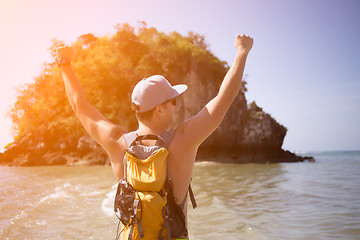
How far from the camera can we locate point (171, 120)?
2002 millimetres

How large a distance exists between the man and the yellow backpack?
0.07 metres

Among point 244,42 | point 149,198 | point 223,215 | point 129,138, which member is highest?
point 244,42

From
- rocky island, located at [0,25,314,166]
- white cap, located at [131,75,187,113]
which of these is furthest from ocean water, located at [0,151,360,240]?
rocky island, located at [0,25,314,166]

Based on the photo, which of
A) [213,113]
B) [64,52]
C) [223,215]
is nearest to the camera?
[213,113]

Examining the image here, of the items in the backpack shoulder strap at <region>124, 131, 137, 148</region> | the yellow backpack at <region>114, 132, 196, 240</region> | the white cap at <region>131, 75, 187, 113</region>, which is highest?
the white cap at <region>131, 75, 187, 113</region>

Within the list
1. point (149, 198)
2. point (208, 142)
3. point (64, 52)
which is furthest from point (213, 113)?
point (208, 142)

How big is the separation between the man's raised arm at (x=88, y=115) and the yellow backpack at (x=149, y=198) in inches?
6.9

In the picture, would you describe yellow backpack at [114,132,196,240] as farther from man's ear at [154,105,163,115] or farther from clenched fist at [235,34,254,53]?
clenched fist at [235,34,254,53]

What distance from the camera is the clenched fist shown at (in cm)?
189

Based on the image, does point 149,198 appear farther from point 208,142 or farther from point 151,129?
point 208,142

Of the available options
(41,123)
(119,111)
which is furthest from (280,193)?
(41,123)

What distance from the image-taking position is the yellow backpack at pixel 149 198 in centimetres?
180

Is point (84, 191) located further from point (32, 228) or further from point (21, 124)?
point (21, 124)

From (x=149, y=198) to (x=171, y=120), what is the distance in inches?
19.3
